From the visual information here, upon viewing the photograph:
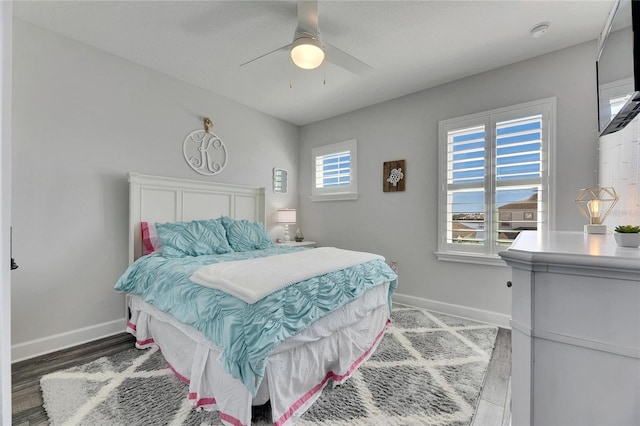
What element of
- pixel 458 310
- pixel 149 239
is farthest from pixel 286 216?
pixel 458 310

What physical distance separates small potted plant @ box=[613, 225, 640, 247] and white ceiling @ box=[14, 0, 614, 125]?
6.70ft

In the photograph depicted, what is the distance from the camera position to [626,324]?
2.24ft

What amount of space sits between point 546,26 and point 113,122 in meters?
4.05

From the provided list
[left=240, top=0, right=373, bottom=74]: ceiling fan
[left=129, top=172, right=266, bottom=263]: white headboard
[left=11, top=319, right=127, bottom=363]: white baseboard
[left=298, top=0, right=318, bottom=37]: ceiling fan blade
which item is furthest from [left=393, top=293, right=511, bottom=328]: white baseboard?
[left=11, top=319, right=127, bottom=363]: white baseboard

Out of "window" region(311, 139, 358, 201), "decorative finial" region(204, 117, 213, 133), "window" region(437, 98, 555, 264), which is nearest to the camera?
"window" region(437, 98, 555, 264)

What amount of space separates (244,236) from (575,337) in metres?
2.98

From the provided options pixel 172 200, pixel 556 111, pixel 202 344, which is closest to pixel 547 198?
pixel 556 111

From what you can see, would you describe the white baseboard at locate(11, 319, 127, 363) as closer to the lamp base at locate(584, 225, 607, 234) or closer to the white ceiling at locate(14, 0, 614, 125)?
the white ceiling at locate(14, 0, 614, 125)

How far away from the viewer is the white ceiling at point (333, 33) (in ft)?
7.18

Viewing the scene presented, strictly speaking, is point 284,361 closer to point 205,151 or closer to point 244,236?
point 244,236

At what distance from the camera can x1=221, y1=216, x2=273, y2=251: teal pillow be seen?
127 inches

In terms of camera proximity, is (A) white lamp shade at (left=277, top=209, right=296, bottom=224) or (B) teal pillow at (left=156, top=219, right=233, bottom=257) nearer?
(B) teal pillow at (left=156, top=219, right=233, bottom=257)

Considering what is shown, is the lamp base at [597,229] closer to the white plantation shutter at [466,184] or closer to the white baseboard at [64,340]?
the white plantation shutter at [466,184]

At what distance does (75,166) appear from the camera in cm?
261
